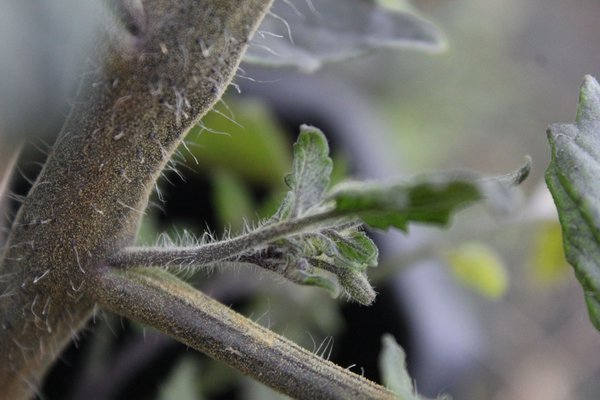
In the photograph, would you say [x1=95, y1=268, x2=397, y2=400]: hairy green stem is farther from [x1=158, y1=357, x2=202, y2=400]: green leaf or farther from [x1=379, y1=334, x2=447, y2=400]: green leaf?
[x1=158, y1=357, x2=202, y2=400]: green leaf

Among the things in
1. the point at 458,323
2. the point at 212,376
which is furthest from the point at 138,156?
the point at 458,323

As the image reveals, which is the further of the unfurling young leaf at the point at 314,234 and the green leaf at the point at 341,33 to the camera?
the green leaf at the point at 341,33

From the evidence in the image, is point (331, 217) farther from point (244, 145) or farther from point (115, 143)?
point (244, 145)

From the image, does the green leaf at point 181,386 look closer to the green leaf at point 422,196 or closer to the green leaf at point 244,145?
the green leaf at point 244,145

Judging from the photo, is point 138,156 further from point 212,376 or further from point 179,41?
point 212,376

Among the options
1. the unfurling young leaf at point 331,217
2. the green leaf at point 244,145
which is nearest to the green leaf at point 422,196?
the unfurling young leaf at point 331,217

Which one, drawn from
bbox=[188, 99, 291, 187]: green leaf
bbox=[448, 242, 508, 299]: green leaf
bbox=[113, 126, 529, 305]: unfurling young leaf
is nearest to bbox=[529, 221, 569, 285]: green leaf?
bbox=[448, 242, 508, 299]: green leaf
